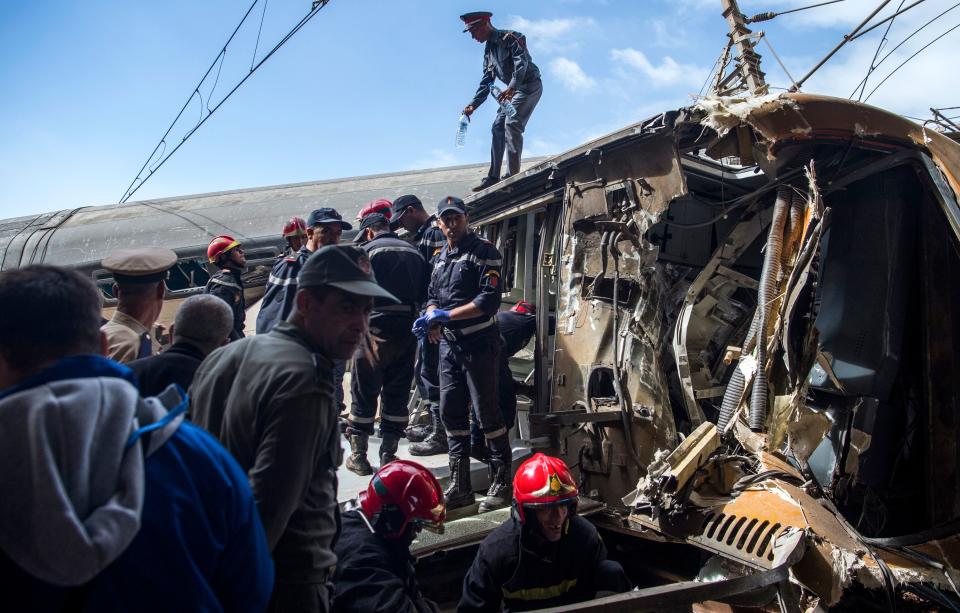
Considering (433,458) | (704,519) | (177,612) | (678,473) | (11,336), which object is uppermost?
(11,336)

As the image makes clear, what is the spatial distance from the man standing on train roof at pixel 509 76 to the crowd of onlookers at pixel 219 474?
9.58ft

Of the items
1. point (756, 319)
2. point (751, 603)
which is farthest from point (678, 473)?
point (756, 319)

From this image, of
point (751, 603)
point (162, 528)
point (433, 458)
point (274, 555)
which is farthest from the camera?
point (433, 458)

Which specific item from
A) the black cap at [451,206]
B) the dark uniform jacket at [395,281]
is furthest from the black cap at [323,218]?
the black cap at [451,206]

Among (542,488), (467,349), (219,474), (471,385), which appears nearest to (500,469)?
(471,385)

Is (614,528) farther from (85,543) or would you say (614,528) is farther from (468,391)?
(85,543)

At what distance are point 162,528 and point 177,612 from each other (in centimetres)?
15

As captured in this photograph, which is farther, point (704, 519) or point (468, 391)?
point (468, 391)

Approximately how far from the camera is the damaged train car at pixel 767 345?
11.9 ft

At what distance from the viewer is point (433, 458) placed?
5.61 m

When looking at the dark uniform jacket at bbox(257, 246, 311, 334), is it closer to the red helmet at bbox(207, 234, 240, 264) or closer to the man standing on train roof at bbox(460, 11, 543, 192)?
→ the red helmet at bbox(207, 234, 240, 264)

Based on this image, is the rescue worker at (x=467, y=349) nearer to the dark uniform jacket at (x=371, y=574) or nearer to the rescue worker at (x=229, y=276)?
the rescue worker at (x=229, y=276)

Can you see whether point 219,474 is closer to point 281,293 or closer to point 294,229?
point 281,293

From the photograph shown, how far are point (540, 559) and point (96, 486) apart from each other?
2.37 m
